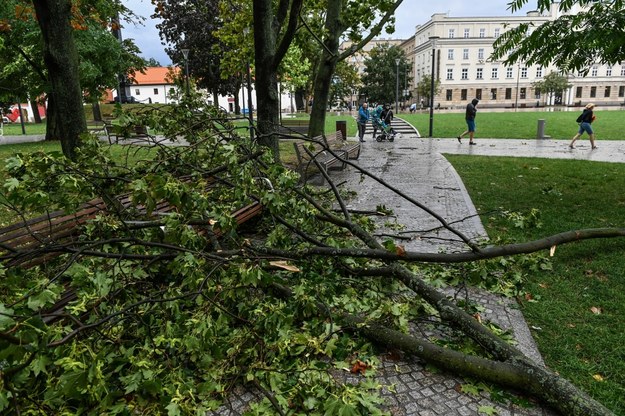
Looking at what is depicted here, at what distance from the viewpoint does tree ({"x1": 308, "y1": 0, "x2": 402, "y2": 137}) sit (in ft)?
45.0

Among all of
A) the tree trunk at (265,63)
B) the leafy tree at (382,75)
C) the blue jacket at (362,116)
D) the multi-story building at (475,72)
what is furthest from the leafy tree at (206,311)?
the multi-story building at (475,72)

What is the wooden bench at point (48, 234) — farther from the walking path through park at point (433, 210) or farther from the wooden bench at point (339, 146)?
the wooden bench at point (339, 146)

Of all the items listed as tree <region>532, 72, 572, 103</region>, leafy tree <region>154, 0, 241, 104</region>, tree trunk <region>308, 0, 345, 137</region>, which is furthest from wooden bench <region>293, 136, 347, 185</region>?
tree <region>532, 72, 572, 103</region>

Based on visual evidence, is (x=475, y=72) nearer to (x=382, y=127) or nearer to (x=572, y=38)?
(x=382, y=127)

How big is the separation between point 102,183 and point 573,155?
578 inches

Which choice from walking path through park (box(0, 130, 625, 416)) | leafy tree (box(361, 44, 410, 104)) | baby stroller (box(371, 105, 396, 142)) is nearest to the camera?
walking path through park (box(0, 130, 625, 416))

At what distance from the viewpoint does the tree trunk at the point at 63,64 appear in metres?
6.06

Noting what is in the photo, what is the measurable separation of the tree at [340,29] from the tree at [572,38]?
23.0 feet

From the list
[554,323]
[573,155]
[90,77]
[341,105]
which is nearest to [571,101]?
[341,105]

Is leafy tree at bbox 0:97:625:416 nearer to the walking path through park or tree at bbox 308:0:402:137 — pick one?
the walking path through park

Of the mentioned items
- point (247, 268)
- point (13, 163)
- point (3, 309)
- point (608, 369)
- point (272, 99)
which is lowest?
point (608, 369)

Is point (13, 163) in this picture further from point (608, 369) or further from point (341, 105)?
point (341, 105)

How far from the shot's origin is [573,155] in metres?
14.5

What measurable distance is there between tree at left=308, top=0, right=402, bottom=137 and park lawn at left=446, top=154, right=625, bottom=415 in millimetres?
5907
